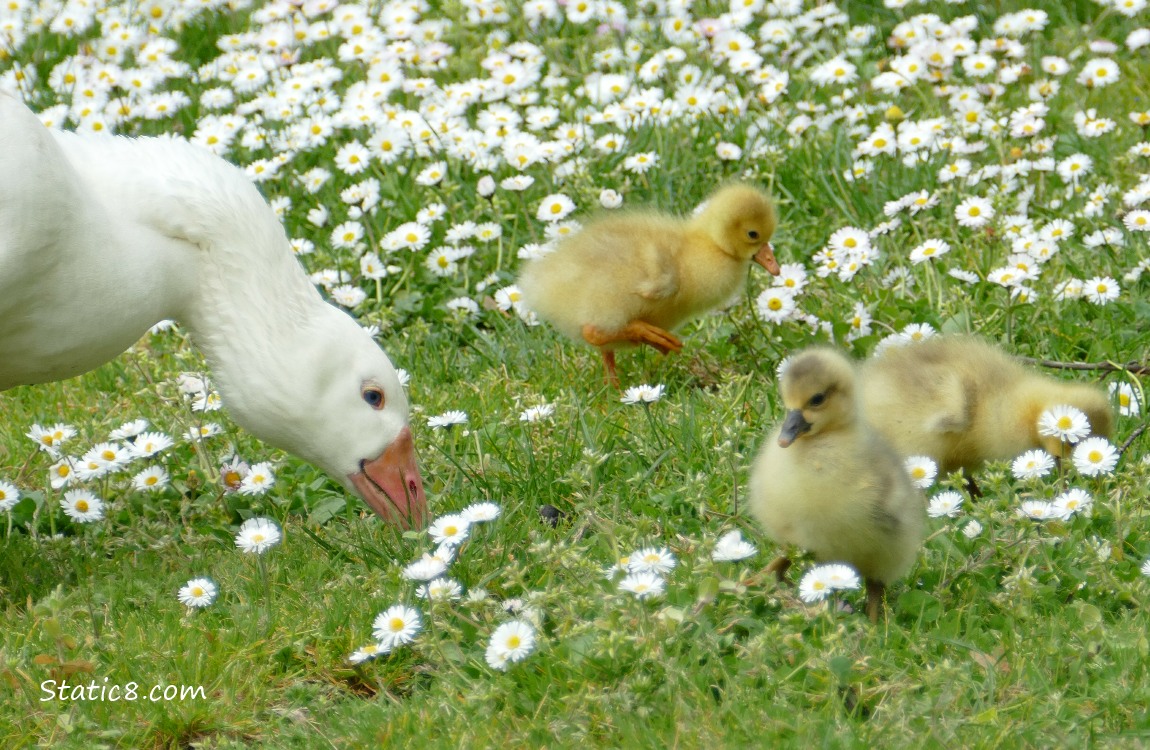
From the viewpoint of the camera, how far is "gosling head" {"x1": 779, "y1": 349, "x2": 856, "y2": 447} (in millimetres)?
3400

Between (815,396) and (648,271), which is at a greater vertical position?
(815,396)

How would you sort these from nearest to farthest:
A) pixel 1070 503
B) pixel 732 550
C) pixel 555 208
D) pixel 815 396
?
pixel 815 396, pixel 732 550, pixel 1070 503, pixel 555 208

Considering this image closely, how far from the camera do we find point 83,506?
4.51 meters

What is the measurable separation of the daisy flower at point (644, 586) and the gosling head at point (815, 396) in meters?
0.41

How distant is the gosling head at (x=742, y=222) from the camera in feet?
17.1

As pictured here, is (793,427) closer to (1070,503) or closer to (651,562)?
(651,562)

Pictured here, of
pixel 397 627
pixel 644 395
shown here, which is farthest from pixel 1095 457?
pixel 397 627

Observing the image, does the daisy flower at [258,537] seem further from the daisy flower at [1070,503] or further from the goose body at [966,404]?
the daisy flower at [1070,503]

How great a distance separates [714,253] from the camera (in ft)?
17.4

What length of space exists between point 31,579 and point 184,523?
0.52m

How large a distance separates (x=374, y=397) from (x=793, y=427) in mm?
1326

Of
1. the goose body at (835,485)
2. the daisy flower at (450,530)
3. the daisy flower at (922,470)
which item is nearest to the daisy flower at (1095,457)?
the daisy flower at (922,470)

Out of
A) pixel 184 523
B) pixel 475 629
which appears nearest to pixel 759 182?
pixel 184 523

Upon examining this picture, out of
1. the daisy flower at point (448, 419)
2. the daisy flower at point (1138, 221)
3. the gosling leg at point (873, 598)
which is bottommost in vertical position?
the daisy flower at point (448, 419)
